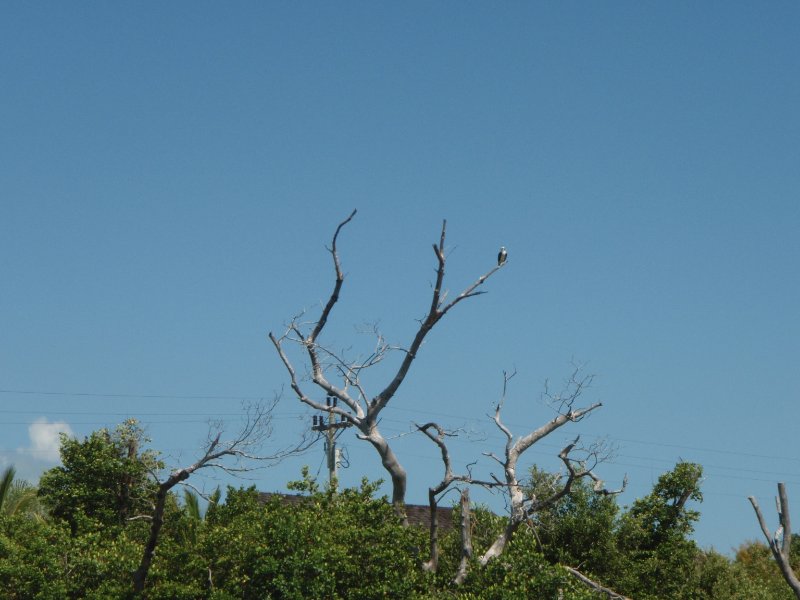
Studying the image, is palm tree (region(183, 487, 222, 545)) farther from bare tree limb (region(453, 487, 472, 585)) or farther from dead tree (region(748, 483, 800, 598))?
dead tree (region(748, 483, 800, 598))

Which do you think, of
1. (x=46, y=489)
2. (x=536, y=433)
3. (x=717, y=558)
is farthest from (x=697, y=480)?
(x=46, y=489)

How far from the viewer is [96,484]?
2986cm

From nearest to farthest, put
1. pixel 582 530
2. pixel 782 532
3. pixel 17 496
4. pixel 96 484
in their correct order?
pixel 782 532
pixel 582 530
pixel 96 484
pixel 17 496

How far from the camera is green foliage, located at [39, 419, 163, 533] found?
29578mm

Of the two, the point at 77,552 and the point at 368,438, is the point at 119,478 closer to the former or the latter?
the point at 77,552

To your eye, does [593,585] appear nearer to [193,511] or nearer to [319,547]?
[319,547]

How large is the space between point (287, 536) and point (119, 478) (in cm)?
953

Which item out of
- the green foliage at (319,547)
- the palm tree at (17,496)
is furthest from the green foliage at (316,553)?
the palm tree at (17,496)

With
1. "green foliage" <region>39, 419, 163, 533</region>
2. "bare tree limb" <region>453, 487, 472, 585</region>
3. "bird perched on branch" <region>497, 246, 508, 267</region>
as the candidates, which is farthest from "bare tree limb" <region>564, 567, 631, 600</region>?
"green foliage" <region>39, 419, 163, 533</region>

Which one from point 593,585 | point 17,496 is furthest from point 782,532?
point 17,496

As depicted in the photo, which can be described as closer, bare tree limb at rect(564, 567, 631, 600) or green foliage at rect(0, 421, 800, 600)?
green foliage at rect(0, 421, 800, 600)

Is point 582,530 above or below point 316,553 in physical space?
above

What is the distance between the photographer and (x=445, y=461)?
25109 millimetres

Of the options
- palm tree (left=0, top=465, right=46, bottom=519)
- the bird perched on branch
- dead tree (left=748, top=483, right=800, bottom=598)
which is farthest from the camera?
palm tree (left=0, top=465, right=46, bottom=519)
